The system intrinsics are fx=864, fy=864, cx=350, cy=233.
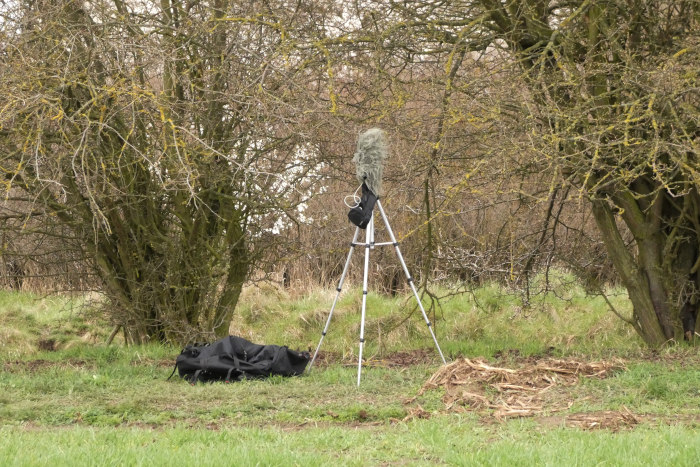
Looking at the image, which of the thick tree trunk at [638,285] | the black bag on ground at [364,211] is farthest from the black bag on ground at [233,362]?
the thick tree trunk at [638,285]

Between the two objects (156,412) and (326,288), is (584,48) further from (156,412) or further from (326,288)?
(326,288)

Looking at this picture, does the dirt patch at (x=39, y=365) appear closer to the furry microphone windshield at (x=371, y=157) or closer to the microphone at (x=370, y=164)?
the microphone at (x=370, y=164)

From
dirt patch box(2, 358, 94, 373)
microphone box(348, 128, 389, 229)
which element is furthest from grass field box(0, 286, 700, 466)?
microphone box(348, 128, 389, 229)

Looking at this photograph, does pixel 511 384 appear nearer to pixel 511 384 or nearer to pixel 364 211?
pixel 511 384

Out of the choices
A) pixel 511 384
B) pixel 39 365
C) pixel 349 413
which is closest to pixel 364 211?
pixel 511 384

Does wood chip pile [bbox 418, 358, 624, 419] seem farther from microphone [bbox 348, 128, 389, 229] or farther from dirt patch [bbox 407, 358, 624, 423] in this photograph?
microphone [bbox 348, 128, 389, 229]

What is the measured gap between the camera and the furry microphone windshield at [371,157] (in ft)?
26.8

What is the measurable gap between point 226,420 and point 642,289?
17.0 feet

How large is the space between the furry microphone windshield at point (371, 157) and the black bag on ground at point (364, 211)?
7 cm

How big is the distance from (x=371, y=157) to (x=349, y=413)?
2695 millimetres

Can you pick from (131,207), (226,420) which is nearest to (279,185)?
(131,207)

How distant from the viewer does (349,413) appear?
21.2ft

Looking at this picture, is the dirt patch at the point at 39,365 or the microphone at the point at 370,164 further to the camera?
the dirt patch at the point at 39,365

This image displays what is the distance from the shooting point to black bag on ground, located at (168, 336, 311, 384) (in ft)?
26.6
